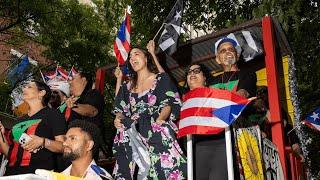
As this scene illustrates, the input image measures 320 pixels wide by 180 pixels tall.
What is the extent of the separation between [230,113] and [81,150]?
133 cm

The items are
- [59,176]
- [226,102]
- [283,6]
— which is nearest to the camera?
[59,176]

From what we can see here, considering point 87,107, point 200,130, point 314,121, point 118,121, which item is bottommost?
point 200,130

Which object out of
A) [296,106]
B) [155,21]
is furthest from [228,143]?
[155,21]

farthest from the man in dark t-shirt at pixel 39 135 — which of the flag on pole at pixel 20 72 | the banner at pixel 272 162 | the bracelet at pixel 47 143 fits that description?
the flag on pole at pixel 20 72

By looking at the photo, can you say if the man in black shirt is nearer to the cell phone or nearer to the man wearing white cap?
the man wearing white cap

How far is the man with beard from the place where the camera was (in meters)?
3.96

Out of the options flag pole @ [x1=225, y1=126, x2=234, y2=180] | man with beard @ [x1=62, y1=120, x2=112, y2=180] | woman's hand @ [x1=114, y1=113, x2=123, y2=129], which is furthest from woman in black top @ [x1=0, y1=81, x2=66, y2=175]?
flag pole @ [x1=225, y1=126, x2=234, y2=180]

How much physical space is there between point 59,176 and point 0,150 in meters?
2.58

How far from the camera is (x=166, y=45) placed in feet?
20.8

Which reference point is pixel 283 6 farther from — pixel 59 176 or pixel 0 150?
pixel 59 176

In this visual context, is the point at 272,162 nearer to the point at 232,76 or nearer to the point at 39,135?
the point at 232,76

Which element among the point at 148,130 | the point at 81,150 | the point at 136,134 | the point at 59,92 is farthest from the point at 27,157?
the point at 59,92

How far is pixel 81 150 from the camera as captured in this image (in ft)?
13.1

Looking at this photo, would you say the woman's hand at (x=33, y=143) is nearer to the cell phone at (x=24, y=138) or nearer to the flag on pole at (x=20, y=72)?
the cell phone at (x=24, y=138)
